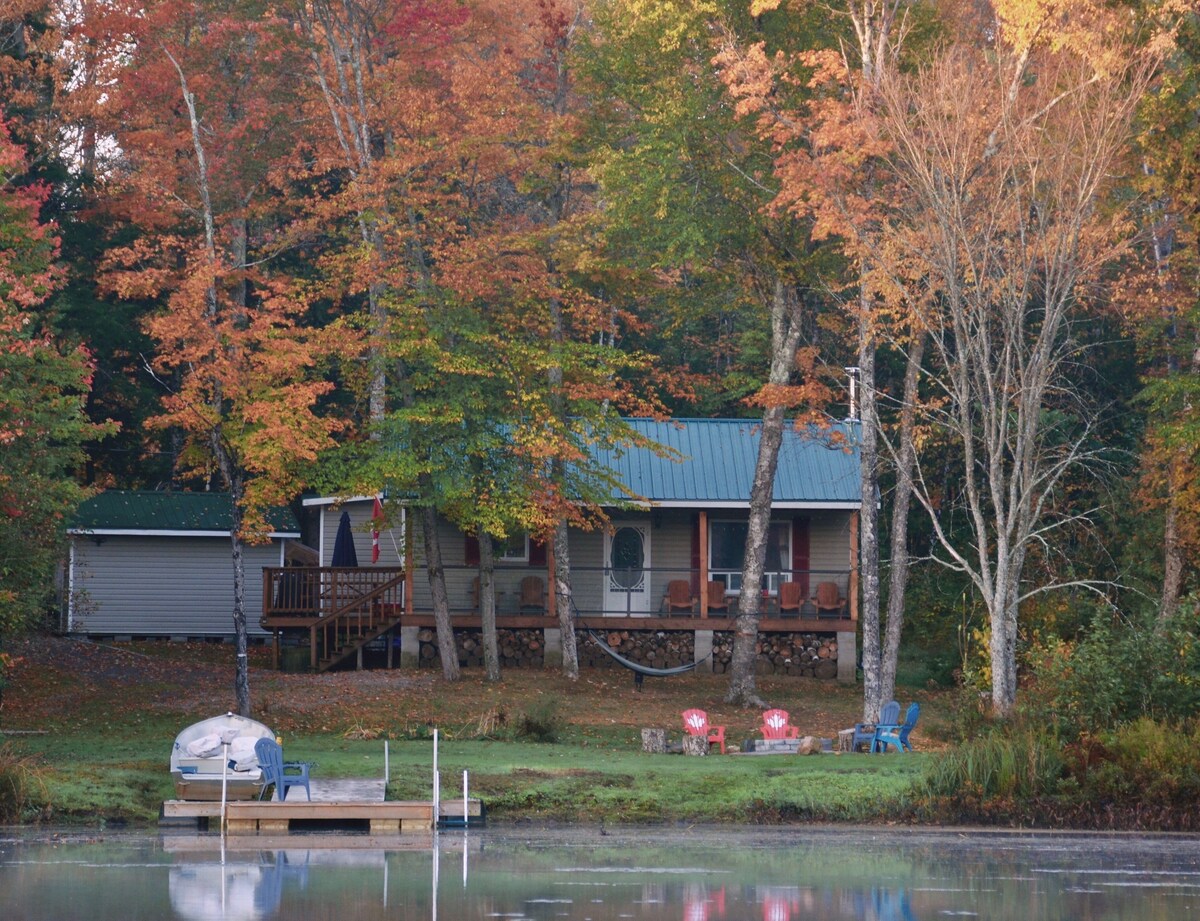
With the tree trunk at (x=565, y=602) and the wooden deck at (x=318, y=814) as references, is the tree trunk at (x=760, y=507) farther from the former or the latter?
the wooden deck at (x=318, y=814)

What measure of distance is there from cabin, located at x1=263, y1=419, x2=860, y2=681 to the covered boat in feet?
44.1

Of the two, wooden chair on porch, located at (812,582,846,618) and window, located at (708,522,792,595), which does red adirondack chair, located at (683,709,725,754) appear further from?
window, located at (708,522,792,595)

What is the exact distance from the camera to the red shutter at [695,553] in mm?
34062

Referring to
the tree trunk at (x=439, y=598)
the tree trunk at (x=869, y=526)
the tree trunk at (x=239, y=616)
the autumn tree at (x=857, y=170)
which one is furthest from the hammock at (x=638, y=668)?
the tree trunk at (x=239, y=616)

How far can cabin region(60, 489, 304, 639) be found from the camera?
36.8 meters

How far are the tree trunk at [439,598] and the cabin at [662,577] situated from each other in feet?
2.64

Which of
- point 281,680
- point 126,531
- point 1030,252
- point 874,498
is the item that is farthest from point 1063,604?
point 126,531

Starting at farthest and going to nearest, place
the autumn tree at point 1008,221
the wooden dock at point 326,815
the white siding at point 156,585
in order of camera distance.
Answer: the white siding at point 156,585 < the autumn tree at point 1008,221 < the wooden dock at point 326,815

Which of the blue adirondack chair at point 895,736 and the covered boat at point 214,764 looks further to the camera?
the blue adirondack chair at point 895,736

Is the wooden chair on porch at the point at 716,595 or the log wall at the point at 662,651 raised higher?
the wooden chair on porch at the point at 716,595

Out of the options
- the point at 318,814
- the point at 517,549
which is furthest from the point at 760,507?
the point at 318,814

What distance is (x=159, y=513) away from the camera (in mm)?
37375

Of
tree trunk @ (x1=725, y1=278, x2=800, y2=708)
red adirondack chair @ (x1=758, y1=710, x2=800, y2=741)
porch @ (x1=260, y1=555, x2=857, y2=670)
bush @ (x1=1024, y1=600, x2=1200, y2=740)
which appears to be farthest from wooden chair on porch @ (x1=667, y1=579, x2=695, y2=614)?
bush @ (x1=1024, y1=600, x2=1200, y2=740)

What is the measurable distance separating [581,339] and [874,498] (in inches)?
412
